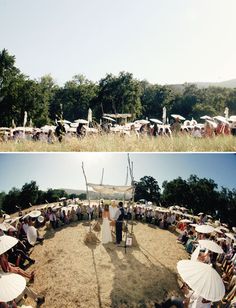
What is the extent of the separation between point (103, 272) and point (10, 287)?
386 cm

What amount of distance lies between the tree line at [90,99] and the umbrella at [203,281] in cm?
1972

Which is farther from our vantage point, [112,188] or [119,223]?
[112,188]

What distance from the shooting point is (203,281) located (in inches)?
239

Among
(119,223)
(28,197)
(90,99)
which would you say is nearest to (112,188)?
(119,223)

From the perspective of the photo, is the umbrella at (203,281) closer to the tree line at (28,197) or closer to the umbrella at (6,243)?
the umbrella at (6,243)

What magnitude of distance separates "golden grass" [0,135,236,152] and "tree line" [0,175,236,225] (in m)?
18.0

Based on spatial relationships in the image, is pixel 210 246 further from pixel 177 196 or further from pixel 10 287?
pixel 177 196

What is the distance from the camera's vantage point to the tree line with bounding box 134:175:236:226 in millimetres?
33562

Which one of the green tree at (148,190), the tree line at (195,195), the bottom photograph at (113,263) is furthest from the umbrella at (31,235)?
the green tree at (148,190)

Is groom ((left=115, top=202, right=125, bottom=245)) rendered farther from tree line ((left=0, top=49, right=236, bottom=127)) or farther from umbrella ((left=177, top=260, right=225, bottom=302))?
tree line ((left=0, top=49, right=236, bottom=127))

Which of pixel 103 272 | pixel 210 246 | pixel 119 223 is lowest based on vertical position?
pixel 103 272

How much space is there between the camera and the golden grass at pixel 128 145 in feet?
31.7

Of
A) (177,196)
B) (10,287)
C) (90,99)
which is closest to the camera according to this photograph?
(10,287)

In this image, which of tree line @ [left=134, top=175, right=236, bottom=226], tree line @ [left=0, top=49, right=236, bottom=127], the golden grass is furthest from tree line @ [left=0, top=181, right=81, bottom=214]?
the golden grass
